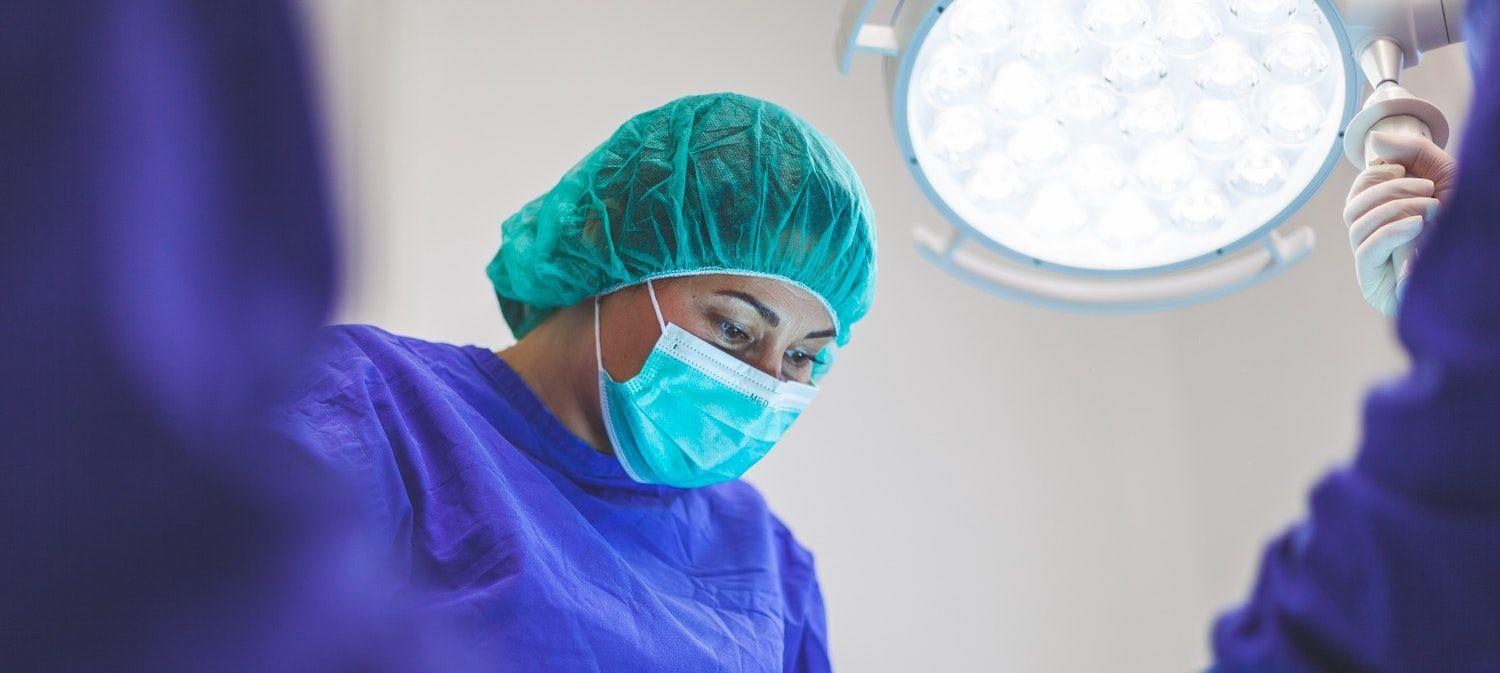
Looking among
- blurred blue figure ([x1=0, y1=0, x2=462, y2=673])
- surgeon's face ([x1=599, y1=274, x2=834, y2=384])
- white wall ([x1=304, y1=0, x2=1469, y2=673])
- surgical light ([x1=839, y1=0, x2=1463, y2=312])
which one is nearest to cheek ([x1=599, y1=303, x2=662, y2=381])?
surgeon's face ([x1=599, y1=274, x2=834, y2=384])

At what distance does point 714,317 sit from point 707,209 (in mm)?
144

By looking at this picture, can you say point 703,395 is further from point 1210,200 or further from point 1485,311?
point 1485,311

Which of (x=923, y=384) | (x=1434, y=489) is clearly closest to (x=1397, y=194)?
(x=1434, y=489)

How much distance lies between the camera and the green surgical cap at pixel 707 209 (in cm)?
148

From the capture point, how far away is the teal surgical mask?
1483 mm

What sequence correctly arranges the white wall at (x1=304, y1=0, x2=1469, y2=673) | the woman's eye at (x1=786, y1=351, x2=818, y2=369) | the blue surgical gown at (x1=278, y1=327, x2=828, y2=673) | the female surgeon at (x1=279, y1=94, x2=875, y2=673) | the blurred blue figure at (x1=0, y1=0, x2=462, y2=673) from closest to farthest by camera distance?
the blurred blue figure at (x1=0, y1=0, x2=462, y2=673) → the blue surgical gown at (x1=278, y1=327, x2=828, y2=673) → the female surgeon at (x1=279, y1=94, x2=875, y2=673) → the woman's eye at (x1=786, y1=351, x2=818, y2=369) → the white wall at (x1=304, y1=0, x2=1469, y2=673)

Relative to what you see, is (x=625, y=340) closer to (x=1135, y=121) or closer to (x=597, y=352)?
(x=597, y=352)

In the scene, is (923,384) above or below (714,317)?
below

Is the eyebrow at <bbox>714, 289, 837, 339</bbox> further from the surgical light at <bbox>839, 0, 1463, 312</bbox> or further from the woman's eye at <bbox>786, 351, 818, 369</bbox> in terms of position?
the surgical light at <bbox>839, 0, 1463, 312</bbox>

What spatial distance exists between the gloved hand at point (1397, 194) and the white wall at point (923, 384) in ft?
3.59

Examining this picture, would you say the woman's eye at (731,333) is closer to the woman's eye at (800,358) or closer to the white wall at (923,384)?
the woman's eye at (800,358)

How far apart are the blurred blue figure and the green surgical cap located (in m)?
0.99

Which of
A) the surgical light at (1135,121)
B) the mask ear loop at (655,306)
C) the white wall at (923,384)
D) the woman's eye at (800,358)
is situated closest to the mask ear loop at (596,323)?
the mask ear loop at (655,306)

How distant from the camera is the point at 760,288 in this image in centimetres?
152
